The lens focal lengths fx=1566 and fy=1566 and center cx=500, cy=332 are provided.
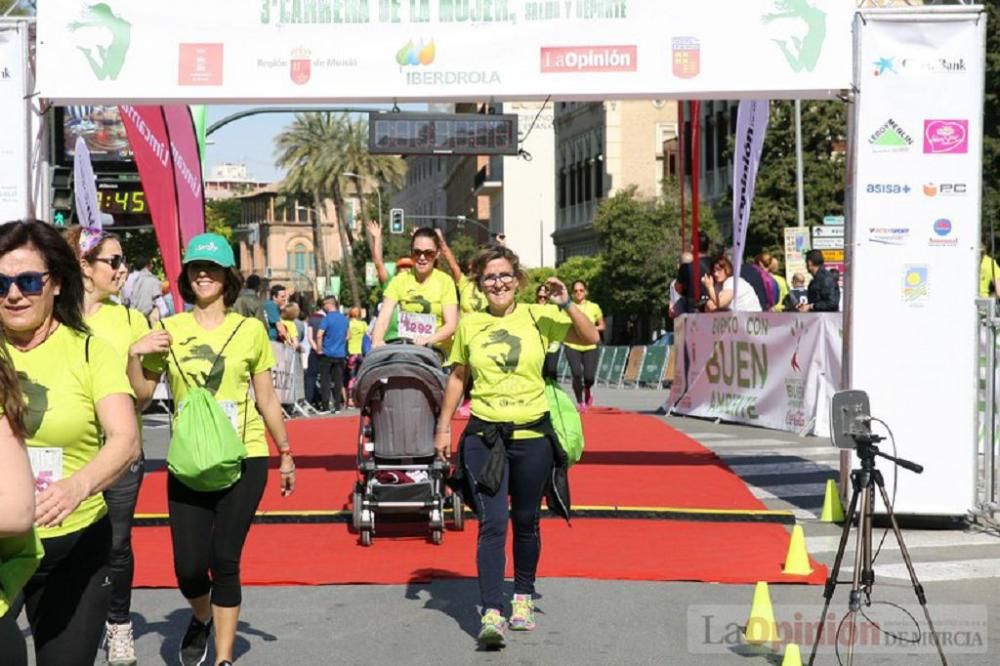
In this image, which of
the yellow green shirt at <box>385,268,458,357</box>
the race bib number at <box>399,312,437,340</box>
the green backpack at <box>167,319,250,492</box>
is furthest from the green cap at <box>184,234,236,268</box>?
the yellow green shirt at <box>385,268,458,357</box>

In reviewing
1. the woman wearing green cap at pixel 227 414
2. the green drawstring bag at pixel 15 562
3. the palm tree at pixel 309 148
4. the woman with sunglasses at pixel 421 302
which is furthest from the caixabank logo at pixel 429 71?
the palm tree at pixel 309 148

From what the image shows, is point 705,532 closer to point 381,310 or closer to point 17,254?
point 381,310

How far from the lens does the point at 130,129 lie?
1291 cm

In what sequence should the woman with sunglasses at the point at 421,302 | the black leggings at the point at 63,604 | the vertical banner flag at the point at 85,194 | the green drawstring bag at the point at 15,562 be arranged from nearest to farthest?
the green drawstring bag at the point at 15,562 < the black leggings at the point at 63,604 < the woman with sunglasses at the point at 421,302 < the vertical banner flag at the point at 85,194

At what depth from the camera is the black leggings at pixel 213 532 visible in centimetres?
666

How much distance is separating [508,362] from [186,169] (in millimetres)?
6757

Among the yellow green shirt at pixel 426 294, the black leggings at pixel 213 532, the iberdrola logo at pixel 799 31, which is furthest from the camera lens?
the yellow green shirt at pixel 426 294

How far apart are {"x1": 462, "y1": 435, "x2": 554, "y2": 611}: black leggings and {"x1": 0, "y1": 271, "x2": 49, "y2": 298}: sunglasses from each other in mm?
3462

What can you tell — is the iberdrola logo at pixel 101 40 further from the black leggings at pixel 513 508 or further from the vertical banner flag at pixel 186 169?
the black leggings at pixel 513 508

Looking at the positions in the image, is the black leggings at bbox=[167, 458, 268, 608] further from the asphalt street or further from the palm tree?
the palm tree

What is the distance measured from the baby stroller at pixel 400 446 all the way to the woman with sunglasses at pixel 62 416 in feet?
18.3

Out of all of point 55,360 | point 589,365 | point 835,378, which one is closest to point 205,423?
point 55,360

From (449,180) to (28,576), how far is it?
124m

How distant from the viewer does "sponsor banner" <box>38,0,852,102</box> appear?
1102 cm
